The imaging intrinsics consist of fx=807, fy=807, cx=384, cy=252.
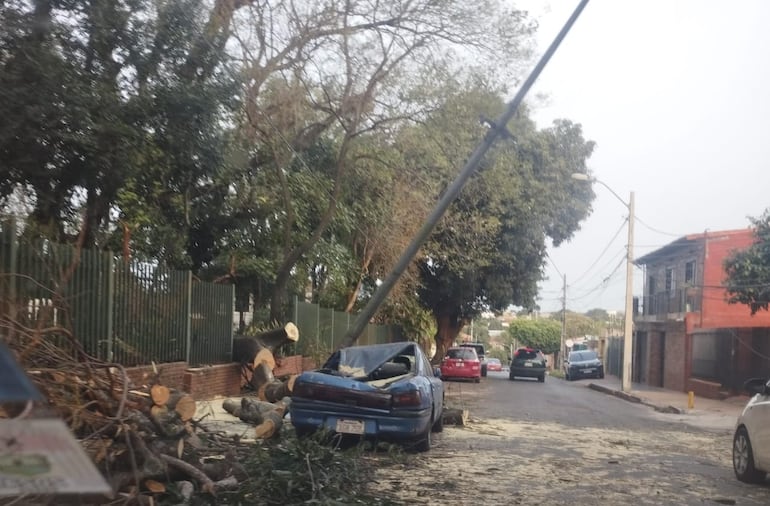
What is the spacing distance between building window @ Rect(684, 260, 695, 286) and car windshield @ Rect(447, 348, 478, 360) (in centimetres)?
1018

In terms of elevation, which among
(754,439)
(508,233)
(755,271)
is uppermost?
(508,233)

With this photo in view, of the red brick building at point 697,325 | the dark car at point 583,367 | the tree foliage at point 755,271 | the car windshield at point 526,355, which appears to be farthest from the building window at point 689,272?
the tree foliage at point 755,271

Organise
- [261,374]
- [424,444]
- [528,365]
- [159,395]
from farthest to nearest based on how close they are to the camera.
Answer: [528,365]
[261,374]
[424,444]
[159,395]

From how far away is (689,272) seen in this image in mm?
35250

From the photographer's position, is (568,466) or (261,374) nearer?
(568,466)

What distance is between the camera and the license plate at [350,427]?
9.79 m

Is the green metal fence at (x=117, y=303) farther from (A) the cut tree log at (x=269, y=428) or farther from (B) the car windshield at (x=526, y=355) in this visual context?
(B) the car windshield at (x=526, y=355)

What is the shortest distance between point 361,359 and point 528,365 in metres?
27.0

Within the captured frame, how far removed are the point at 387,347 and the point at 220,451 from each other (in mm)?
4205

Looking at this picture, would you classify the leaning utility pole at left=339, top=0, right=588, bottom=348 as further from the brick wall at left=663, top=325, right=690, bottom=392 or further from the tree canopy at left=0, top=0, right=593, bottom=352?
the brick wall at left=663, top=325, right=690, bottom=392

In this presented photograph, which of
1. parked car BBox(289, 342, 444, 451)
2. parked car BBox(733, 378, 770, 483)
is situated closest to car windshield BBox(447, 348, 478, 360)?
parked car BBox(289, 342, 444, 451)

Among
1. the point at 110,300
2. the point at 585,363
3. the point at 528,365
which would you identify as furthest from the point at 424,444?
the point at 585,363

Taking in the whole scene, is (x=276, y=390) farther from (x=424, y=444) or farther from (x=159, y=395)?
(x=159, y=395)

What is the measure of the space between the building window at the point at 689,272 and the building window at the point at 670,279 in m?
1.85
